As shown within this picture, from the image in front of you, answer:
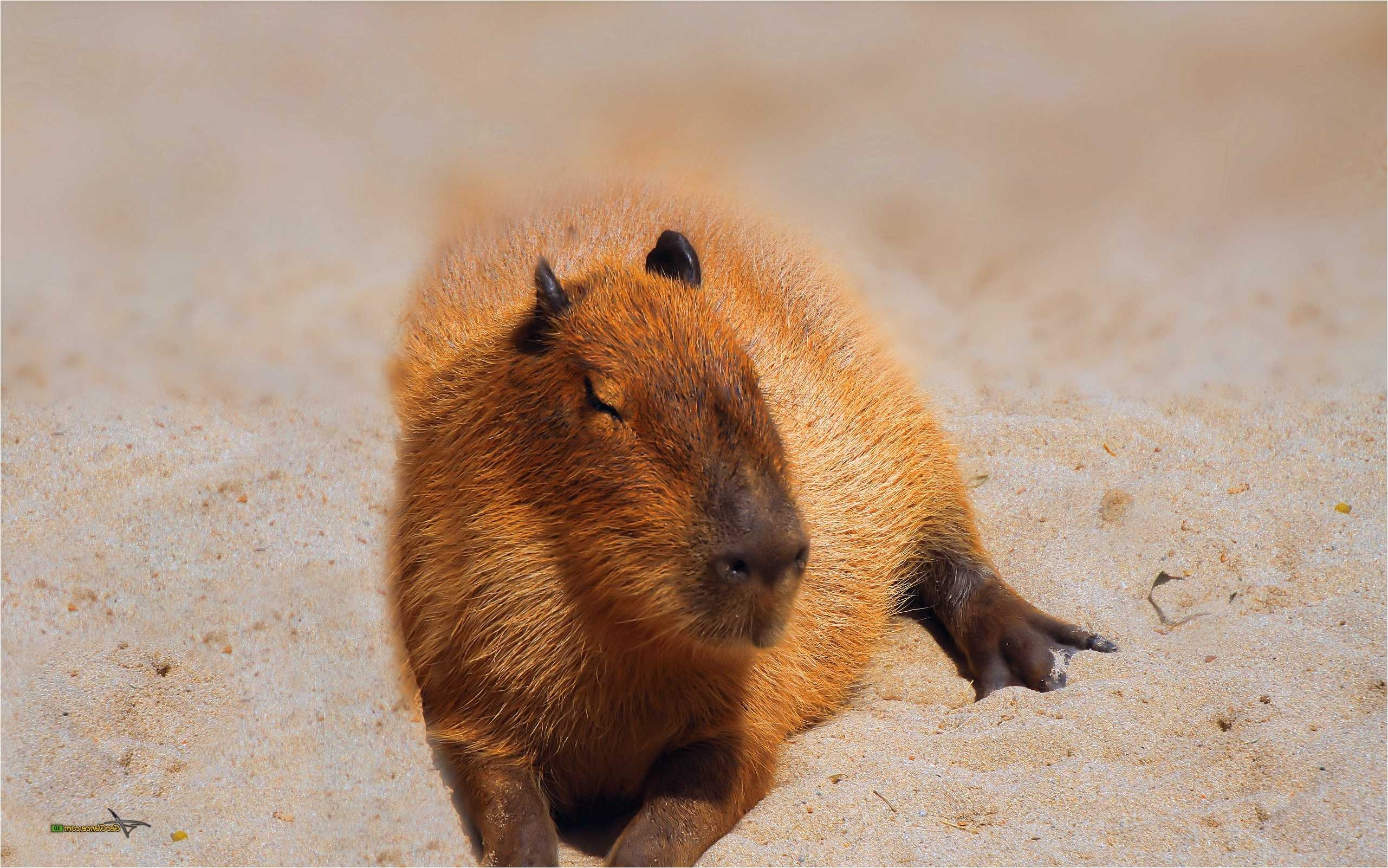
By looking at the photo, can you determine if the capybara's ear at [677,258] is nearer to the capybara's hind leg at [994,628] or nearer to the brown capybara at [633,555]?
the brown capybara at [633,555]

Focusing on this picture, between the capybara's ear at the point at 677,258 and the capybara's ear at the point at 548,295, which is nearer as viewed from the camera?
the capybara's ear at the point at 548,295

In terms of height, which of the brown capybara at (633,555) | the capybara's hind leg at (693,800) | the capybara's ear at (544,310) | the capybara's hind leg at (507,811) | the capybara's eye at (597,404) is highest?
the capybara's ear at (544,310)

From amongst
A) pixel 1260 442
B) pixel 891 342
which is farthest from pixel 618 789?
pixel 1260 442

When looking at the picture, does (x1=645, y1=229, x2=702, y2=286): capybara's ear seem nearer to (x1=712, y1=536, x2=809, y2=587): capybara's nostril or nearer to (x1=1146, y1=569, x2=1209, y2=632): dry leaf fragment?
(x1=712, y1=536, x2=809, y2=587): capybara's nostril

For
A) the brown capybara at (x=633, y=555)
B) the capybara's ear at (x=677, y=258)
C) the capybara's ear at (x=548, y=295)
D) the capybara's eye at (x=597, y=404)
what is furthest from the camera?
the capybara's ear at (x=677, y=258)

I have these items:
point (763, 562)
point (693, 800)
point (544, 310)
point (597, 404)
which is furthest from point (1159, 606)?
point (544, 310)

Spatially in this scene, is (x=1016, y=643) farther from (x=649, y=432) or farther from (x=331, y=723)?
(x=331, y=723)

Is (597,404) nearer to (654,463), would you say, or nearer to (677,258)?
(654,463)

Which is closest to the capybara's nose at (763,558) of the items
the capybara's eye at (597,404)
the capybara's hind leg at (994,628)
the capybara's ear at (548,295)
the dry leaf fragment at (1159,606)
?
the capybara's eye at (597,404)
